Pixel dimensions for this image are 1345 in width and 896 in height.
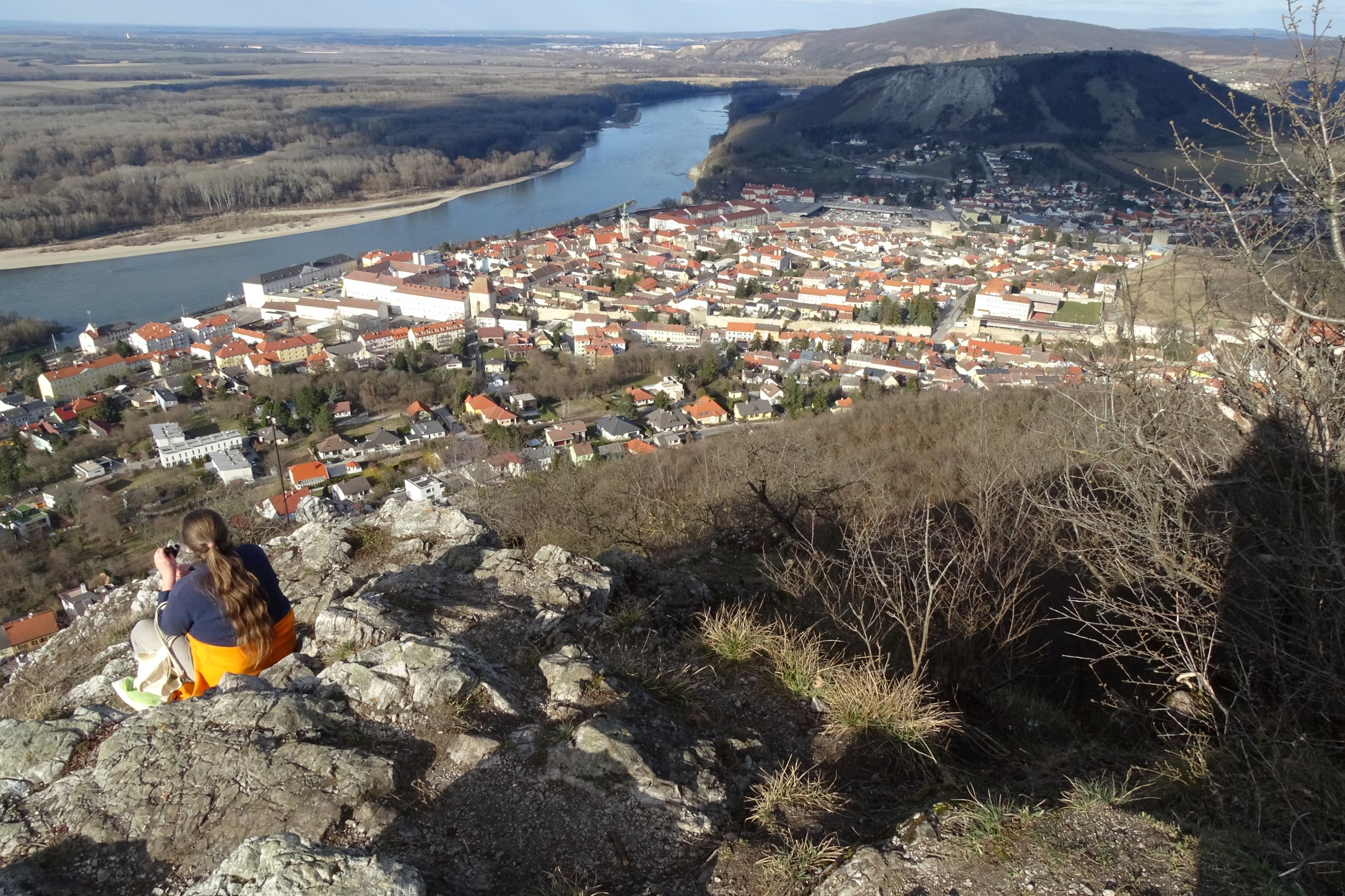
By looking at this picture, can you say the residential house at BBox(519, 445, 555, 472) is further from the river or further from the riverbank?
the riverbank

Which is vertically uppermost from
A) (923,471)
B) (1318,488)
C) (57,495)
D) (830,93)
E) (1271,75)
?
(830,93)

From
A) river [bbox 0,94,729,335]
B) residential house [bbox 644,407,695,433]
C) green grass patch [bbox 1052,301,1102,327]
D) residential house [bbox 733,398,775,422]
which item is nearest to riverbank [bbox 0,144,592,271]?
river [bbox 0,94,729,335]

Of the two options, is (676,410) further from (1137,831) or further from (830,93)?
(830,93)

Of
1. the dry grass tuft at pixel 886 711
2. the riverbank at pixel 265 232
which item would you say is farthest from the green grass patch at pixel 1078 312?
the riverbank at pixel 265 232

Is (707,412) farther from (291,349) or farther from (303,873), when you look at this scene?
(303,873)

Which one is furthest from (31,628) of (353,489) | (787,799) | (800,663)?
(787,799)

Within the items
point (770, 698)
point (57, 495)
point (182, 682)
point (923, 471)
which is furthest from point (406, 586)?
point (57, 495)
